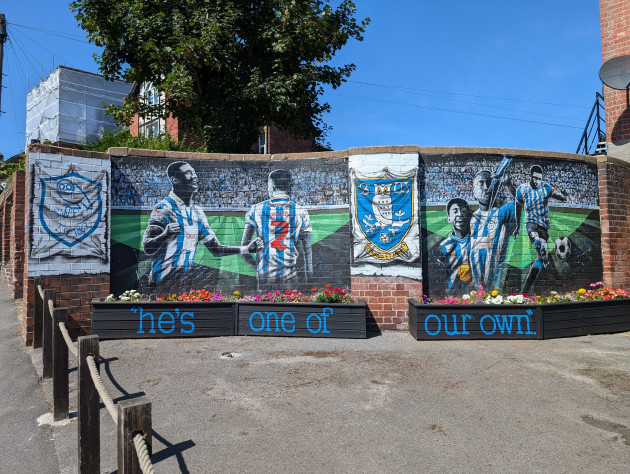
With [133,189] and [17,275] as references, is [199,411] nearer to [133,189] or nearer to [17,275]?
[133,189]

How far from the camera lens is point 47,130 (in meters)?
31.2

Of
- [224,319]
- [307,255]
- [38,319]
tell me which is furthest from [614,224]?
[38,319]

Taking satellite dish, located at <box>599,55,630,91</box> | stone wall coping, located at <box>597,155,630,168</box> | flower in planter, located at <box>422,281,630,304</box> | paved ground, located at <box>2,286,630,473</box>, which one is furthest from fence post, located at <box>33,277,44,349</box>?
satellite dish, located at <box>599,55,630,91</box>

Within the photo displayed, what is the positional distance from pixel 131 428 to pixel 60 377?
8.41ft

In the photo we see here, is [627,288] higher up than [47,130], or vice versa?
[47,130]

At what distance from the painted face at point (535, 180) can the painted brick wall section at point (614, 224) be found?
66.7 inches

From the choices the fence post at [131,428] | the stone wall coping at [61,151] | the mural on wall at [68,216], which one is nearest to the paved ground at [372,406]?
the fence post at [131,428]

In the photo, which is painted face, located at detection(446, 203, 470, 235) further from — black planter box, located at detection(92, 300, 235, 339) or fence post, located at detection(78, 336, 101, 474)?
fence post, located at detection(78, 336, 101, 474)

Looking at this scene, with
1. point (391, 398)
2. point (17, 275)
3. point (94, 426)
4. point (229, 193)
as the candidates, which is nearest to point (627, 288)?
point (391, 398)

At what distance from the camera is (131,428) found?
205 cm

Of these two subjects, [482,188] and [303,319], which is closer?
[303,319]

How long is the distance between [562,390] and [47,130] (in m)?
36.4

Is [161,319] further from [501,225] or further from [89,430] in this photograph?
[501,225]

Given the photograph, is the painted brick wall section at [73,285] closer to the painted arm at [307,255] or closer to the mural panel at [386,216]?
the painted arm at [307,255]
